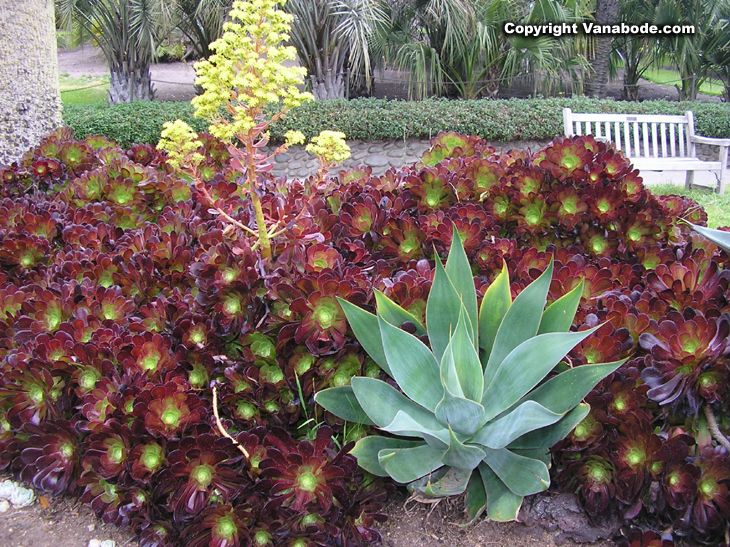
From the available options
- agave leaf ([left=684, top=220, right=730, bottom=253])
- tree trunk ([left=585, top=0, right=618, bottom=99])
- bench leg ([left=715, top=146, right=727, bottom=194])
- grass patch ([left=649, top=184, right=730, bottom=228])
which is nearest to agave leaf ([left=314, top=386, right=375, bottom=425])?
agave leaf ([left=684, top=220, right=730, bottom=253])

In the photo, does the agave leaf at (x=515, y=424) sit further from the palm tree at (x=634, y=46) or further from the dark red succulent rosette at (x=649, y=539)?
the palm tree at (x=634, y=46)

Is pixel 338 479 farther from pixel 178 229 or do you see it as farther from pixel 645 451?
pixel 178 229

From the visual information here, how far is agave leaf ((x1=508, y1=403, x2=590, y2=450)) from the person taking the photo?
1.30 metres

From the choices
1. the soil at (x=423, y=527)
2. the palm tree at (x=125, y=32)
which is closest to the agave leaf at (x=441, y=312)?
Result: the soil at (x=423, y=527)

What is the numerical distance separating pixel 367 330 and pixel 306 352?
22cm

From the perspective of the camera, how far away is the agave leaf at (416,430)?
1233 millimetres

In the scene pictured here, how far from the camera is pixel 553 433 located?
137 centimetres

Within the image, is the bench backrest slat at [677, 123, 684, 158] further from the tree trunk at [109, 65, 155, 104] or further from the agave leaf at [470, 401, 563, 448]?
the tree trunk at [109, 65, 155, 104]

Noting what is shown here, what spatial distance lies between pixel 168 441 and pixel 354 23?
8.63 m

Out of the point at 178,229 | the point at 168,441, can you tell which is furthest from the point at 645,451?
the point at 178,229

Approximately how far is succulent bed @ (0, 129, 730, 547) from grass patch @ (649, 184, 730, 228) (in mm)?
3624

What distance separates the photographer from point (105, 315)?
1.83m

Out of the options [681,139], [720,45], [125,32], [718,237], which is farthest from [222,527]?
[720,45]

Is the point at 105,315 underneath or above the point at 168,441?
above
